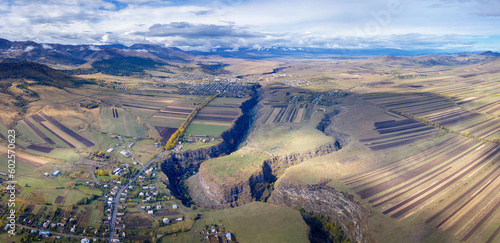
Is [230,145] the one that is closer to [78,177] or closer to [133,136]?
[133,136]

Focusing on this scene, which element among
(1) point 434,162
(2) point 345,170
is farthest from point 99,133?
(1) point 434,162

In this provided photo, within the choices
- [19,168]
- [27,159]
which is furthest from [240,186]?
[27,159]

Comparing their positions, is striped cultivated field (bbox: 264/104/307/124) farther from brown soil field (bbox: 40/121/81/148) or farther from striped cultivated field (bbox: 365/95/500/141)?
brown soil field (bbox: 40/121/81/148)

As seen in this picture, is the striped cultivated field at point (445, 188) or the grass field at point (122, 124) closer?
the striped cultivated field at point (445, 188)

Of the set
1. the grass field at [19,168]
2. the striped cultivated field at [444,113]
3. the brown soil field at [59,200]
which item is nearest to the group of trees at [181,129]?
the brown soil field at [59,200]

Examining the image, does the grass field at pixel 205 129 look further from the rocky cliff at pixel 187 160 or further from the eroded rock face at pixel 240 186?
the eroded rock face at pixel 240 186

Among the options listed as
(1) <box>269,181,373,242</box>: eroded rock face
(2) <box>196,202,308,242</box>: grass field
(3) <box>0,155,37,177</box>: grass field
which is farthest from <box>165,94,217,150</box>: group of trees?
(1) <box>269,181,373,242</box>: eroded rock face
